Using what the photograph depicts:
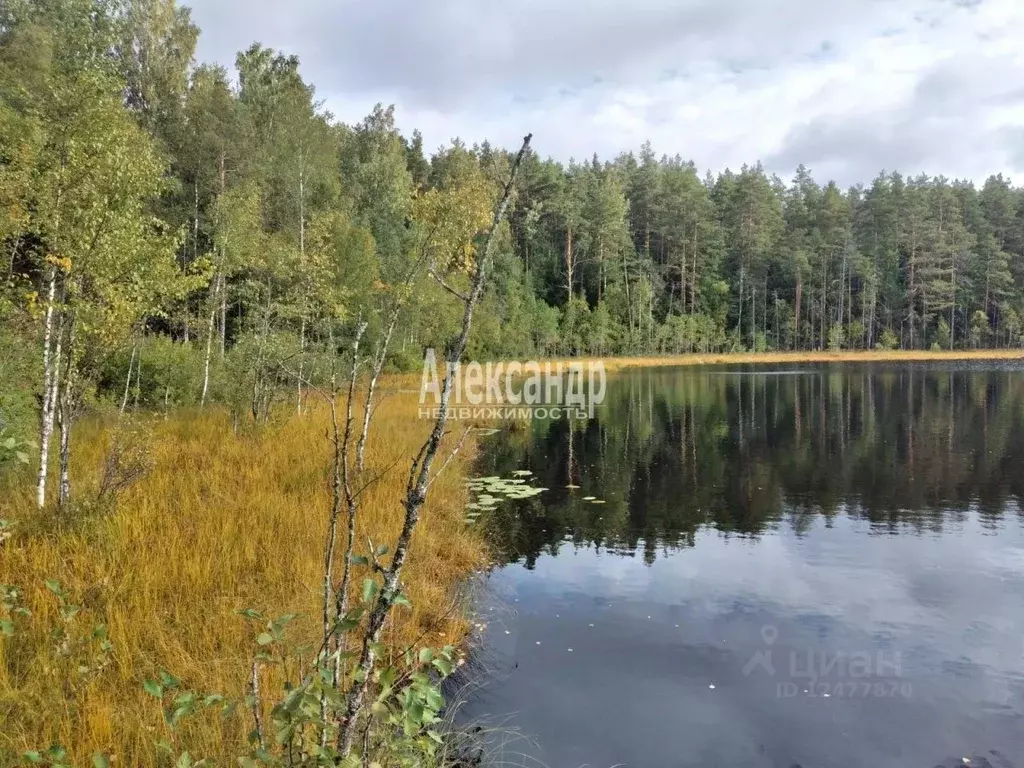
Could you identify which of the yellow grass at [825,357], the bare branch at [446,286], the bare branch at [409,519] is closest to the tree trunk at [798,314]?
the yellow grass at [825,357]

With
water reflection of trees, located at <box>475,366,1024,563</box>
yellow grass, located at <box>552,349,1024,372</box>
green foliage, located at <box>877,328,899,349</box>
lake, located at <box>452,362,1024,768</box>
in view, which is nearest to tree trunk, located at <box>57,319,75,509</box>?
lake, located at <box>452,362,1024,768</box>


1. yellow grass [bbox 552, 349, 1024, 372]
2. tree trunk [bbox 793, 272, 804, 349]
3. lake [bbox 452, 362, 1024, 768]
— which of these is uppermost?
tree trunk [bbox 793, 272, 804, 349]

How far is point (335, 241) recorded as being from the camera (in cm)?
2409

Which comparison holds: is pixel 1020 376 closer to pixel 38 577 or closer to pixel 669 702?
pixel 669 702

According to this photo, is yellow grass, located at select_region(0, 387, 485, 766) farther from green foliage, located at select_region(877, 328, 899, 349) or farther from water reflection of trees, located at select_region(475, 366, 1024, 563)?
green foliage, located at select_region(877, 328, 899, 349)

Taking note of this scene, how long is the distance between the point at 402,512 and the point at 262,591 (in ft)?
9.30

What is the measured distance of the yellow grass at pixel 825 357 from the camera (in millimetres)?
55656

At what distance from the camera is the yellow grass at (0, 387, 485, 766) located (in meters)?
3.17

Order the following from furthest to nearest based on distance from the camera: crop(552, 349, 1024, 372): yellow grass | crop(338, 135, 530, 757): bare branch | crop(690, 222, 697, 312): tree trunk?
crop(690, 222, 697, 312): tree trunk < crop(552, 349, 1024, 372): yellow grass < crop(338, 135, 530, 757): bare branch

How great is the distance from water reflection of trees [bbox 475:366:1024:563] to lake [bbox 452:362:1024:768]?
0.08 meters

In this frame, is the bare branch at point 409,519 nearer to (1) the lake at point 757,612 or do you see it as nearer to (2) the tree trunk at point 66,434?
(1) the lake at point 757,612

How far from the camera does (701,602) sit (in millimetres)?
6926

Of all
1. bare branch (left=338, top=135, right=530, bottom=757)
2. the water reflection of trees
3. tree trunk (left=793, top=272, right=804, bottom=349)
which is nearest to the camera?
bare branch (left=338, top=135, right=530, bottom=757)

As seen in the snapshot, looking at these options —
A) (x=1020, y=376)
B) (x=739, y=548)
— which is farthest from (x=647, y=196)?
(x=739, y=548)
